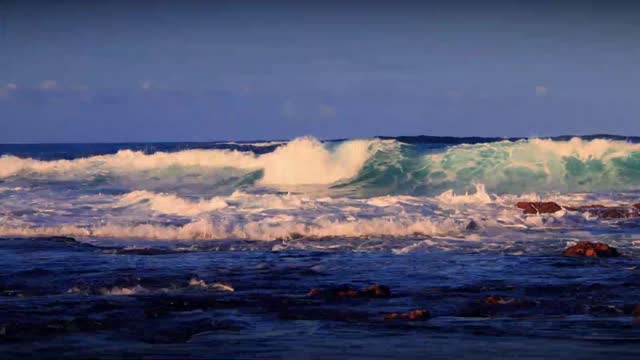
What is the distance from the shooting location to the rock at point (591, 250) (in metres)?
12.6

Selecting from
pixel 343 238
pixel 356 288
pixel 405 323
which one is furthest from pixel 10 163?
pixel 405 323

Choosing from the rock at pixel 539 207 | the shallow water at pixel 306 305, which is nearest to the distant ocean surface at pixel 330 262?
the shallow water at pixel 306 305

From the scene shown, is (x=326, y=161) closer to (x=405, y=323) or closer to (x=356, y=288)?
(x=356, y=288)

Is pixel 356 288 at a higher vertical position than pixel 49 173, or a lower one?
lower

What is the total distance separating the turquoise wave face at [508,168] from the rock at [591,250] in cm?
1096

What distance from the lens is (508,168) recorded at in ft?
86.9

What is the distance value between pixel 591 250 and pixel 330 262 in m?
3.34

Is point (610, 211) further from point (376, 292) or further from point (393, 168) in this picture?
point (393, 168)

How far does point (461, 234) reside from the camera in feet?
50.9

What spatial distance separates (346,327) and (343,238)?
6823 millimetres

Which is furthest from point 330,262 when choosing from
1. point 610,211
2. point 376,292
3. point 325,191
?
point 325,191

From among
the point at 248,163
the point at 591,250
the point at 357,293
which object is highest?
the point at 248,163

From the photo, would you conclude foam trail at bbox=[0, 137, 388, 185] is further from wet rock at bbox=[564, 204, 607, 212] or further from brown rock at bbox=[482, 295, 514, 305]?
brown rock at bbox=[482, 295, 514, 305]

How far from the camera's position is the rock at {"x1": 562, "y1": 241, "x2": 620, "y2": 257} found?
12.6m
